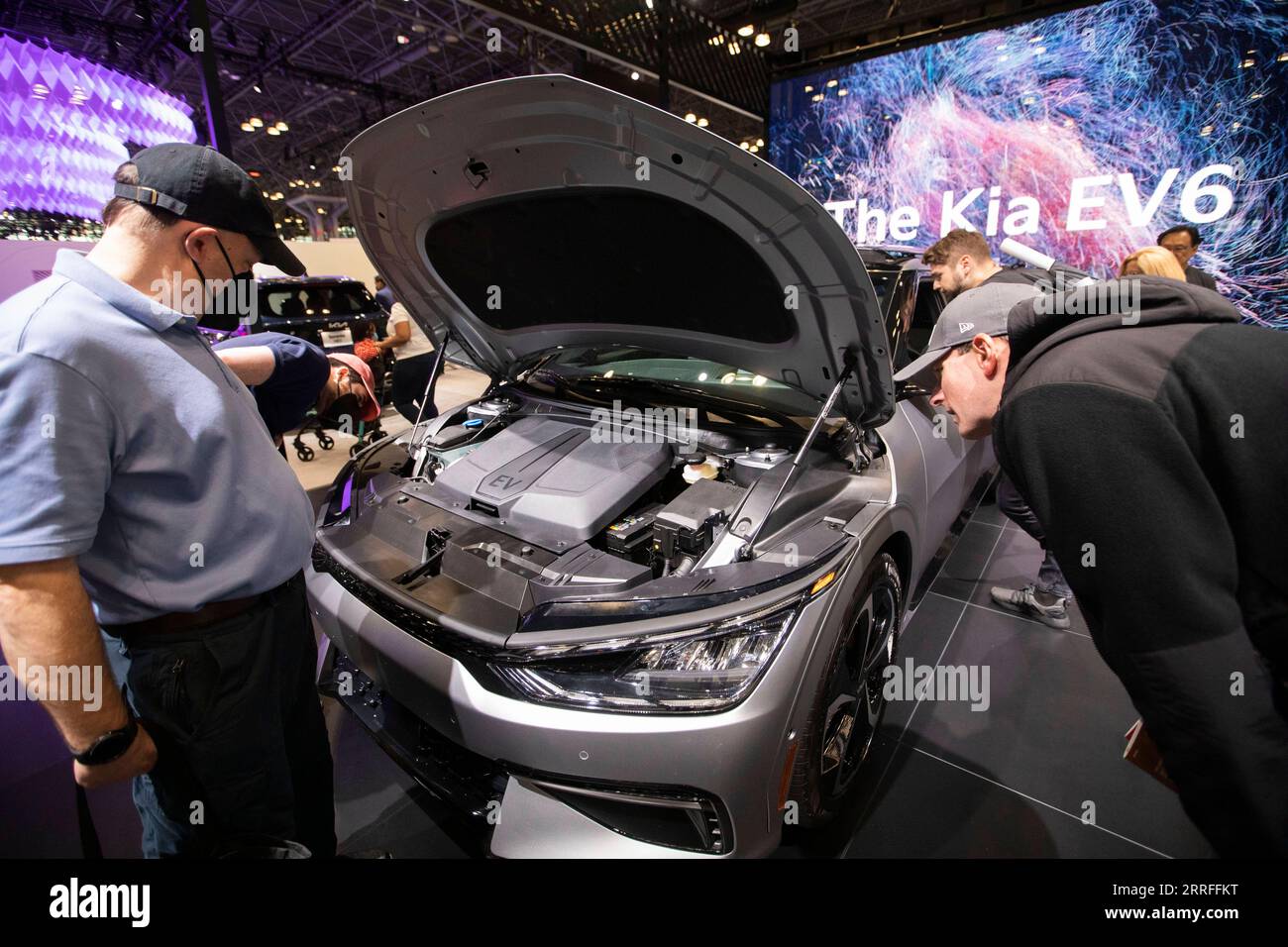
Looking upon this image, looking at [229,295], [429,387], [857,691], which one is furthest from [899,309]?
[229,295]

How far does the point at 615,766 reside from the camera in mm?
1206

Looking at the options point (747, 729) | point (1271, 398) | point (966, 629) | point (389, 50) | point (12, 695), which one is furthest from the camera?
point (389, 50)

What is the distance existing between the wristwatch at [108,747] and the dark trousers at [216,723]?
9cm

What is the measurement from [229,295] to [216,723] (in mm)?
918

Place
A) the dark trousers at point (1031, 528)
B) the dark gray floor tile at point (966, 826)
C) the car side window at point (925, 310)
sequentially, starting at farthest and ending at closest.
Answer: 1. the car side window at point (925, 310)
2. the dark trousers at point (1031, 528)
3. the dark gray floor tile at point (966, 826)

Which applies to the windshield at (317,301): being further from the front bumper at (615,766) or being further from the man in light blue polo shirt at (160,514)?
the front bumper at (615,766)

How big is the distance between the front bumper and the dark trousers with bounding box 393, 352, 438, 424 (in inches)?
90.6

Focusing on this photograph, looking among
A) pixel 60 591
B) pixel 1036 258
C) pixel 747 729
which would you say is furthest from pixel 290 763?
pixel 1036 258

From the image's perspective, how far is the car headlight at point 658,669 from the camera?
123 centimetres

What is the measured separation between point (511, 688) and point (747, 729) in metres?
0.53

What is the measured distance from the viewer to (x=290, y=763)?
1486 millimetres

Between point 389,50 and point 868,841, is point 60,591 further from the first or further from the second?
point 389,50

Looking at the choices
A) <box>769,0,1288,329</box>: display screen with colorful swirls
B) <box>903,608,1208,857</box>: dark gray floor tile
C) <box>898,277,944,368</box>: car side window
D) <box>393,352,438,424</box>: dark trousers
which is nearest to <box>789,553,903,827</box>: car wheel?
<box>903,608,1208,857</box>: dark gray floor tile

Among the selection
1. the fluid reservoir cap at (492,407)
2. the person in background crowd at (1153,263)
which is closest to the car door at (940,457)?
the person in background crowd at (1153,263)
